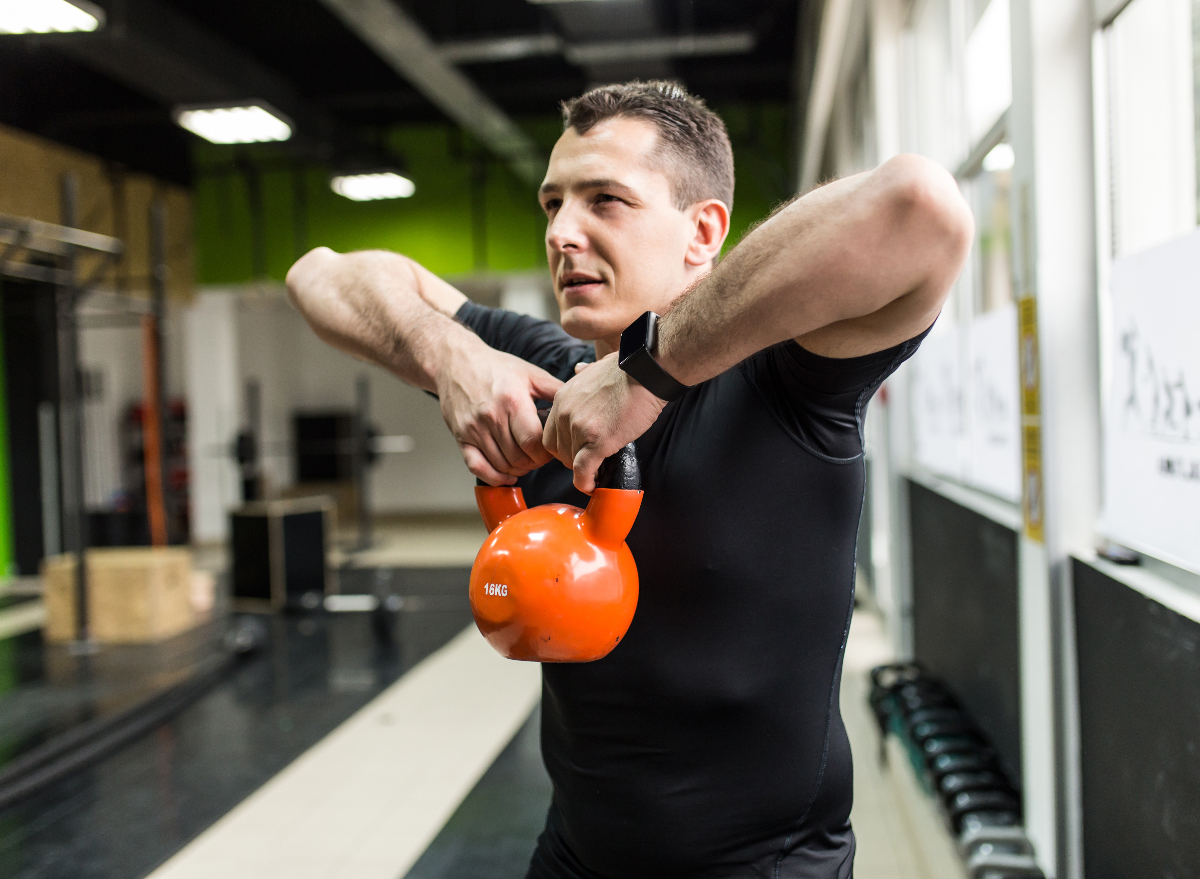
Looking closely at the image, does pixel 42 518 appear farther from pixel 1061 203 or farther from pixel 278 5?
pixel 1061 203

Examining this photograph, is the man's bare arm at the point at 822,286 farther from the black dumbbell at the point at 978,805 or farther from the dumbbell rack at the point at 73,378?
the dumbbell rack at the point at 73,378

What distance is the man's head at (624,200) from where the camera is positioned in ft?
3.28

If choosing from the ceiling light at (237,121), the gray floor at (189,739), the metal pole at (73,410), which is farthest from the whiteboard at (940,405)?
the ceiling light at (237,121)

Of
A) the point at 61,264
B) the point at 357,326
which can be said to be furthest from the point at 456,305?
the point at 61,264

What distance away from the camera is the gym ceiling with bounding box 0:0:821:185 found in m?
5.56

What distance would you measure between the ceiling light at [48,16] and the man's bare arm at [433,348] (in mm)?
4339

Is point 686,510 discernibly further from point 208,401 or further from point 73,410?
point 208,401

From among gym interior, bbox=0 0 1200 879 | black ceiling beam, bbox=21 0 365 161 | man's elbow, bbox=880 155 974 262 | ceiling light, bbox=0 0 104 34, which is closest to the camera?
man's elbow, bbox=880 155 974 262

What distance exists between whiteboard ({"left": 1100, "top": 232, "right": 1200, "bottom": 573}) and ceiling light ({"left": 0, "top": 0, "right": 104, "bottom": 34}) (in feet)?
16.4

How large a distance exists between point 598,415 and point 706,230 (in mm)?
382

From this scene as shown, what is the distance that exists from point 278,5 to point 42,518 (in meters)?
4.82

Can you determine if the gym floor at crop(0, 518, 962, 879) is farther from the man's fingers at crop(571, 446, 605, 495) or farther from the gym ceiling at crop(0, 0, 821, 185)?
the gym ceiling at crop(0, 0, 821, 185)

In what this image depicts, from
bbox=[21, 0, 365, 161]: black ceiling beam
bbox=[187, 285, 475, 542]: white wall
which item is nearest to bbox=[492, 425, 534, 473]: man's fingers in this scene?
bbox=[21, 0, 365, 161]: black ceiling beam

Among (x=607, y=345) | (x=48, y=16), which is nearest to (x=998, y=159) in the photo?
(x=607, y=345)
